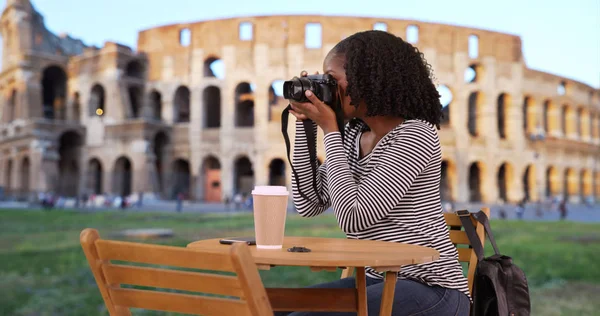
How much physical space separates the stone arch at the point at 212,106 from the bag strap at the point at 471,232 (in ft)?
98.8

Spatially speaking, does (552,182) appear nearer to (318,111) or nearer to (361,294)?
(318,111)

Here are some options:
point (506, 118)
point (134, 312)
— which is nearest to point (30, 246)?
point (134, 312)

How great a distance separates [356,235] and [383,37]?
747 mm

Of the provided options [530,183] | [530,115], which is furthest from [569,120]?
[530,183]

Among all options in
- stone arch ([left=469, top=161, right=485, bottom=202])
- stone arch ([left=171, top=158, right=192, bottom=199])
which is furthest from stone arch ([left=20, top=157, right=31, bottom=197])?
stone arch ([left=469, top=161, right=485, bottom=202])

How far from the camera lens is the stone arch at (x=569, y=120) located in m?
36.3

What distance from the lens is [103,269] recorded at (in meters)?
1.39

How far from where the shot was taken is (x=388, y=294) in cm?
155

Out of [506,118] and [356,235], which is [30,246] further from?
[506,118]

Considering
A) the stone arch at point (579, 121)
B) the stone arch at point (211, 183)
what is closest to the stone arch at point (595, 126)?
the stone arch at point (579, 121)

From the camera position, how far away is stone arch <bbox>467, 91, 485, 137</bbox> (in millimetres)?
32125

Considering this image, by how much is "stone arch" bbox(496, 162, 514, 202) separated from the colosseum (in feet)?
0.33

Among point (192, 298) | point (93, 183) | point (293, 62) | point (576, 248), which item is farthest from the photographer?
point (93, 183)

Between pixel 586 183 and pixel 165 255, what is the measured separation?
41.5 m
